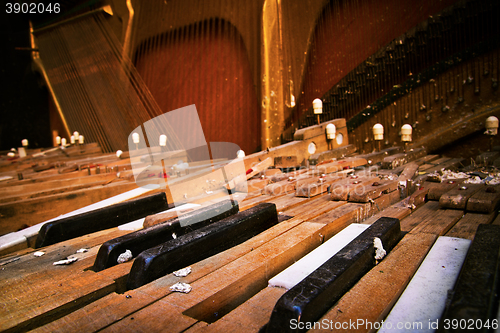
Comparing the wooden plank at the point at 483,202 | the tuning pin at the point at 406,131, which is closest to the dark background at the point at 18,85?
the tuning pin at the point at 406,131

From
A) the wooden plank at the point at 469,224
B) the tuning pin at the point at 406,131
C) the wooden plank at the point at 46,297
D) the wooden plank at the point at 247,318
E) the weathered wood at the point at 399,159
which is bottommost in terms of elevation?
the wooden plank at the point at 469,224

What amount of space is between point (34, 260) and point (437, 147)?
159 inches

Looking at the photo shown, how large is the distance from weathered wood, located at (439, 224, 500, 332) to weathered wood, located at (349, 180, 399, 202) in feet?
2.50

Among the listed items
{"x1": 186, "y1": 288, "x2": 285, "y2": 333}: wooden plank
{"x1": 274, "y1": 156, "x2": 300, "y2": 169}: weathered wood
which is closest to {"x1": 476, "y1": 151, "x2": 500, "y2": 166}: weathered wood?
{"x1": 274, "y1": 156, "x2": 300, "y2": 169}: weathered wood

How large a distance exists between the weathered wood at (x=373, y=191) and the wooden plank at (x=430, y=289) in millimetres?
588

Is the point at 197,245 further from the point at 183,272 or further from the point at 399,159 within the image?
the point at 399,159

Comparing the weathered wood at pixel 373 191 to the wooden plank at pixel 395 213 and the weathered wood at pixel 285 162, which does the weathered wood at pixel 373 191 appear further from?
the weathered wood at pixel 285 162

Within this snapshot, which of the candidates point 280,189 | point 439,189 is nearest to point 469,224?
point 439,189

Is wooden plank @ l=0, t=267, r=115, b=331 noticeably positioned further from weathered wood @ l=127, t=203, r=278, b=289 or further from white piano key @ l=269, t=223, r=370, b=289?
white piano key @ l=269, t=223, r=370, b=289

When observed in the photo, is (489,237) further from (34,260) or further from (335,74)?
(335,74)

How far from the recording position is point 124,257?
114 cm

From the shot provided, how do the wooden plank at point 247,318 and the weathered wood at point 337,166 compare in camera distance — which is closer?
the wooden plank at point 247,318

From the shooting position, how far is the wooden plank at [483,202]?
1461 millimetres

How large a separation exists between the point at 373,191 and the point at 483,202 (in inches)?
20.1
